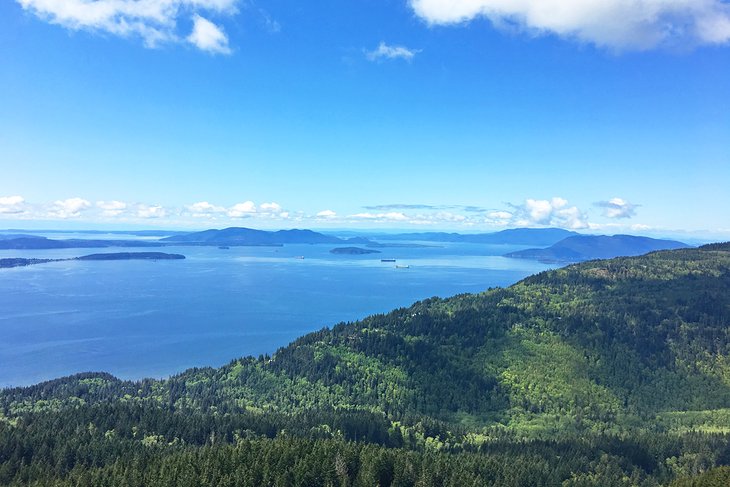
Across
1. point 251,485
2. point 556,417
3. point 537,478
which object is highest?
point 251,485

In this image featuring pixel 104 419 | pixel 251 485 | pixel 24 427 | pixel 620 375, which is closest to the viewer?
pixel 251 485

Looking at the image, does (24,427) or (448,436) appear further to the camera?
(448,436)

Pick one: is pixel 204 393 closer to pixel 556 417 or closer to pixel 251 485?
pixel 251 485

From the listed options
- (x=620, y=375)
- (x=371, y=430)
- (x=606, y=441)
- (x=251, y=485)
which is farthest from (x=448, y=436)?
(x=620, y=375)

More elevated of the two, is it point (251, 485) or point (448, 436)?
point (251, 485)

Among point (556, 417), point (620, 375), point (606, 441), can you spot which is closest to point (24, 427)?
point (606, 441)

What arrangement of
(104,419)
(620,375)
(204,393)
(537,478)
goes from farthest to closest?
(620,375) < (204,393) < (104,419) < (537,478)

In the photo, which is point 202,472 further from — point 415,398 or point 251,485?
point 415,398
